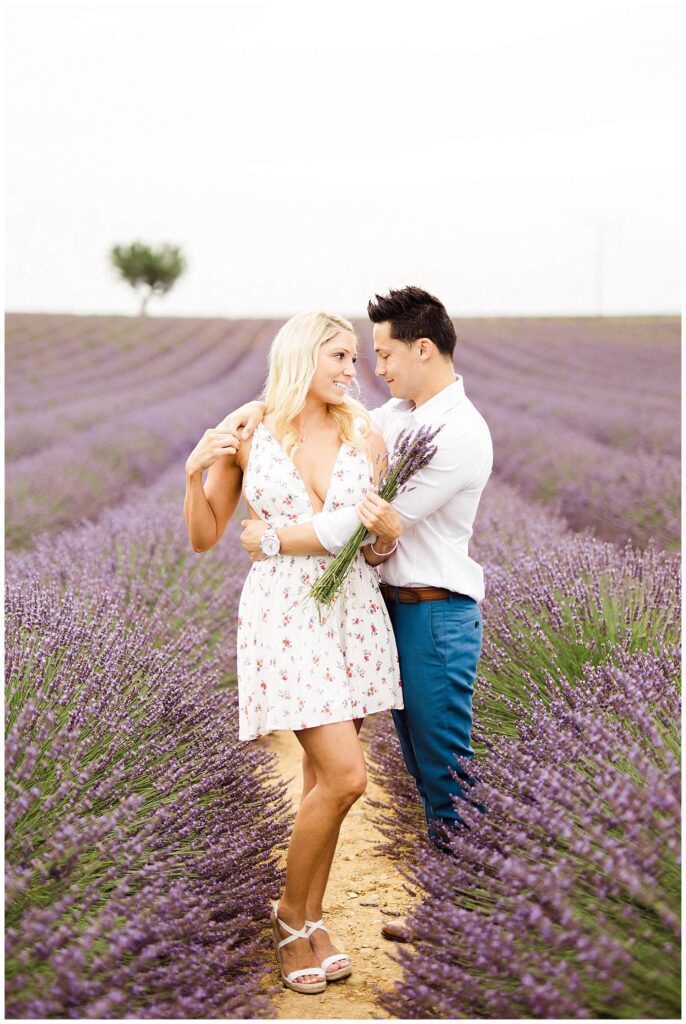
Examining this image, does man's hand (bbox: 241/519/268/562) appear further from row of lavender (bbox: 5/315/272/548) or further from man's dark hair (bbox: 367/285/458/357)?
row of lavender (bbox: 5/315/272/548)

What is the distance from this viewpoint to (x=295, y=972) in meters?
1.90

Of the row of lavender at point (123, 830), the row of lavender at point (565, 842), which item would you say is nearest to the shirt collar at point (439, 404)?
the row of lavender at point (565, 842)

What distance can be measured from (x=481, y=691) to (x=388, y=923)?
25.8 inches

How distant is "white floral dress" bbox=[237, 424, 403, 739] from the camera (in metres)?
1.88

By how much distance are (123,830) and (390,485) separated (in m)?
0.84

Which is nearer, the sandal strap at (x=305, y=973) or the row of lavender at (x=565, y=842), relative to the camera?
the row of lavender at (x=565, y=842)

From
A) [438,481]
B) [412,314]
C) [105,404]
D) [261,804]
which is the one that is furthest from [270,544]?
[105,404]

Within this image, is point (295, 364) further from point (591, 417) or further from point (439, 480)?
point (591, 417)

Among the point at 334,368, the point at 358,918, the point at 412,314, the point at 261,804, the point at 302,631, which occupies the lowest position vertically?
the point at 358,918

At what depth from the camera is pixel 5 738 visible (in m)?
1.68

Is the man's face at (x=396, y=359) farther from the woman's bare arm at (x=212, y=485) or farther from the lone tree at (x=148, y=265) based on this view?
the lone tree at (x=148, y=265)

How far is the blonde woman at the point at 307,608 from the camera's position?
1.87 metres

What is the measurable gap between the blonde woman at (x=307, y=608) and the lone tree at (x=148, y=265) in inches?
1349

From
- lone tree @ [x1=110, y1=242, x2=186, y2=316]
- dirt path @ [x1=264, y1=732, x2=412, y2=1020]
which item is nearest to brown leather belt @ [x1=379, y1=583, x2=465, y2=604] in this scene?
dirt path @ [x1=264, y1=732, x2=412, y2=1020]
